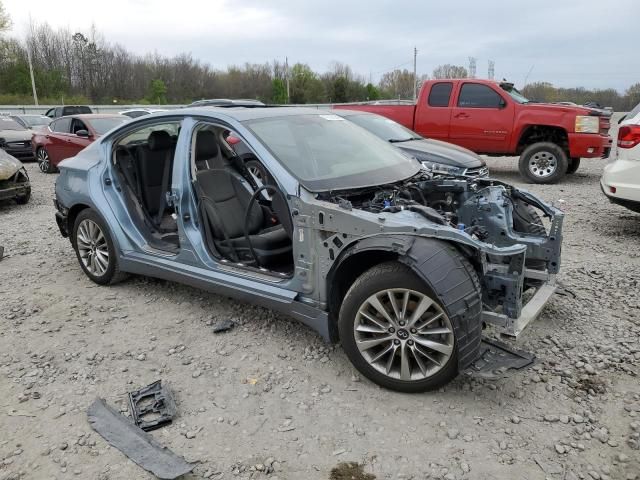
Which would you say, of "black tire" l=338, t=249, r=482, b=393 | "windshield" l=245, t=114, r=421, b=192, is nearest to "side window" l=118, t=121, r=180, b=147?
"windshield" l=245, t=114, r=421, b=192

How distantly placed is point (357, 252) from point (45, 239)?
529 cm

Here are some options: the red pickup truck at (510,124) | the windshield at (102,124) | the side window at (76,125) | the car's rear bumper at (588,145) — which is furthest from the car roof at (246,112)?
the side window at (76,125)


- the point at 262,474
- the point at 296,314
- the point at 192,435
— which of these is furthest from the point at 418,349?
the point at 192,435

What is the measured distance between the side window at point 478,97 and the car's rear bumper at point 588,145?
1639 millimetres

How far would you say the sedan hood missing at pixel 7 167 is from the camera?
8570 millimetres

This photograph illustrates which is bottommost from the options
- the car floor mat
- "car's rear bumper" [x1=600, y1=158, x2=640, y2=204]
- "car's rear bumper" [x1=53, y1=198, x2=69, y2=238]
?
the car floor mat

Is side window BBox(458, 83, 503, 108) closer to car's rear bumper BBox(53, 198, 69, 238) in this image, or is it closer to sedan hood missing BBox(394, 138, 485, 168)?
sedan hood missing BBox(394, 138, 485, 168)

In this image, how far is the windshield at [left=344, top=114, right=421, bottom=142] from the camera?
26.9 ft

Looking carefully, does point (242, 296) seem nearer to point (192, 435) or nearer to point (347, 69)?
point (192, 435)

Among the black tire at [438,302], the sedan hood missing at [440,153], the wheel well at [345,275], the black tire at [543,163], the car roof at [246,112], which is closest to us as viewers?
the black tire at [438,302]

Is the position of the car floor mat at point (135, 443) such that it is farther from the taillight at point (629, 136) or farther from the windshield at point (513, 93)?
the windshield at point (513, 93)

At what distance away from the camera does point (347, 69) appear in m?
75.2

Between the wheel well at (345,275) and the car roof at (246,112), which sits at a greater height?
the car roof at (246,112)

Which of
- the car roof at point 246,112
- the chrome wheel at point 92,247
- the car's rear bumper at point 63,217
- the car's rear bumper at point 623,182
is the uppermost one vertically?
the car roof at point 246,112
